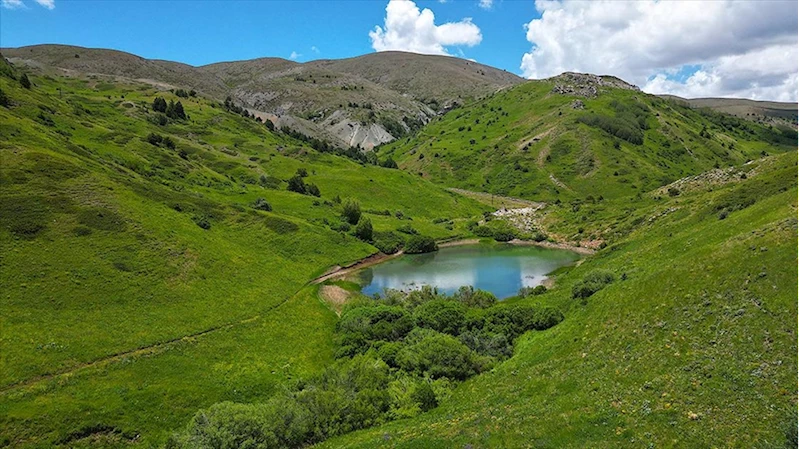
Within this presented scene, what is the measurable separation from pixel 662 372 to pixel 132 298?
56590 millimetres

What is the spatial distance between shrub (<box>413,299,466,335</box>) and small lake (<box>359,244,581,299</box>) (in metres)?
22.2

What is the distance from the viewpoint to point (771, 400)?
18.0 m

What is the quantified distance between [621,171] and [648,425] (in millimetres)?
191244

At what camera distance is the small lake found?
84375mm

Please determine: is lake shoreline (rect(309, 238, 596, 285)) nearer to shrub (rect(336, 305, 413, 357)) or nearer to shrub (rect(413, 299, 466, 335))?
shrub (rect(336, 305, 413, 357))

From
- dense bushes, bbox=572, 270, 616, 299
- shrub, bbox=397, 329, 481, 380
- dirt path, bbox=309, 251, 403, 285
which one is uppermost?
dense bushes, bbox=572, 270, 616, 299

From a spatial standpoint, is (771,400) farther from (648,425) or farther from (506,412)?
(506,412)

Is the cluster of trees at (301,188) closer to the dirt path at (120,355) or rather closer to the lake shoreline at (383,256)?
the lake shoreline at (383,256)

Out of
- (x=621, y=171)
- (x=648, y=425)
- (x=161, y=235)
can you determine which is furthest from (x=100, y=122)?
(x=621, y=171)

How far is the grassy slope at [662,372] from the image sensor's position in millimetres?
18625

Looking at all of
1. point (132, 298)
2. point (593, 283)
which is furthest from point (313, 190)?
point (593, 283)

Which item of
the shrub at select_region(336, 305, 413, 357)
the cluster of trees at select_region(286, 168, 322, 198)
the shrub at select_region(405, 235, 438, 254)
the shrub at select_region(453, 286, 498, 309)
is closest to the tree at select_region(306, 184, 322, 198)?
the cluster of trees at select_region(286, 168, 322, 198)

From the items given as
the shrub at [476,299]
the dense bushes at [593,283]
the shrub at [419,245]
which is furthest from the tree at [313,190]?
the dense bushes at [593,283]

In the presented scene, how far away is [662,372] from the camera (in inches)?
918
